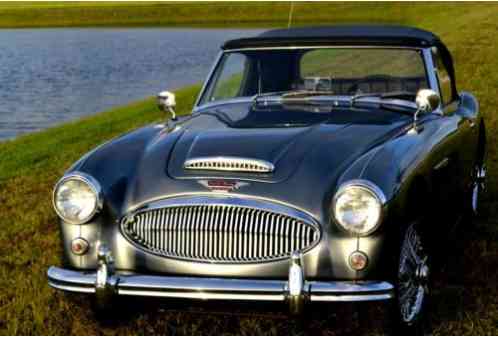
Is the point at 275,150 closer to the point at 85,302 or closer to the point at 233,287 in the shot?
the point at 233,287

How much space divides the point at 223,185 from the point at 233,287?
507 mm

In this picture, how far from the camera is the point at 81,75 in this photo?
25.1 m

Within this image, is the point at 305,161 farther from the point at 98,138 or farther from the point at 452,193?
the point at 98,138

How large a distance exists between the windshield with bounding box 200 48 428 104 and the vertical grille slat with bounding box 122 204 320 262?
1.83 m

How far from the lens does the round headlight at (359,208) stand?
12.6 ft

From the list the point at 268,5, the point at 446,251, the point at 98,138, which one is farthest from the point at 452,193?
the point at 268,5

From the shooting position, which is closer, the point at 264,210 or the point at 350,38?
the point at 264,210

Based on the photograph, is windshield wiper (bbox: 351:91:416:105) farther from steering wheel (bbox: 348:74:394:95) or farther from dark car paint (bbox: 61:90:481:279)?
dark car paint (bbox: 61:90:481:279)

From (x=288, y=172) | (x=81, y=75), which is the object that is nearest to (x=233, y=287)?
(x=288, y=172)

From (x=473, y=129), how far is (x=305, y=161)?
8.56 feet

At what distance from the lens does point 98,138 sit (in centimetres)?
1279

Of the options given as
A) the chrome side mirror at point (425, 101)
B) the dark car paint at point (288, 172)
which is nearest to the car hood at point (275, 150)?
the dark car paint at point (288, 172)

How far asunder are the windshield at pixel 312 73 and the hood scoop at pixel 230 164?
1.58 m

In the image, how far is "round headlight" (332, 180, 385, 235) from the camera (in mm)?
3826
